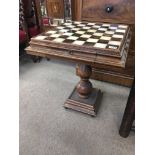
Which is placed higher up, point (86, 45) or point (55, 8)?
point (55, 8)

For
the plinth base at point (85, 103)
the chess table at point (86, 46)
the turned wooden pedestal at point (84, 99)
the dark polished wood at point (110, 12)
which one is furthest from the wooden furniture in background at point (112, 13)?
the plinth base at point (85, 103)

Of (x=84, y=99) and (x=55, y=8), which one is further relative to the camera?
(x=55, y=8)

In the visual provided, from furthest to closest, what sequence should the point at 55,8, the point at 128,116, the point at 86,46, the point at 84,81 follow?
the point at 55,8 → the point at 84,81 → the point at 128,116 → the point at 86,46

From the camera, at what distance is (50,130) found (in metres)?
1.30

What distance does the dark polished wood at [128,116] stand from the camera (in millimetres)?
1041

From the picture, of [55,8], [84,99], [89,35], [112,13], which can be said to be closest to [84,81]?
[84,99]

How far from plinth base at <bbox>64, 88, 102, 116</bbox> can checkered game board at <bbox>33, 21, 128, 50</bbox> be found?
0.64m

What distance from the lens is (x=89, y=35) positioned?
3.78ft

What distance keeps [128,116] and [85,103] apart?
0.45 meters

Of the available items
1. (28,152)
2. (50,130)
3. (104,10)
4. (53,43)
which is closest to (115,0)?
(104,10)

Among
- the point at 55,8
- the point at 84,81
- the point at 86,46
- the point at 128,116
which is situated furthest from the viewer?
the point at 55,8

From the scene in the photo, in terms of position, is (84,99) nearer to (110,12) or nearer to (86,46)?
(86,46)
